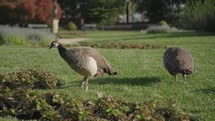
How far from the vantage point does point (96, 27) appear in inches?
2403

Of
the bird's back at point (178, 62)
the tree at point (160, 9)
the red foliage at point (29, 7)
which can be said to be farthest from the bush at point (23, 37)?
the tree at point (160, 9)

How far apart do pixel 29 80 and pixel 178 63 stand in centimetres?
336

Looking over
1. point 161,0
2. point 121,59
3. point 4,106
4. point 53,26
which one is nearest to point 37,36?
point 121,59

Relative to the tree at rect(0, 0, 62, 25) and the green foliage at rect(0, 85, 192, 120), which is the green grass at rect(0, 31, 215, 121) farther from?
the tree at rect(0, 0, 62, 25)

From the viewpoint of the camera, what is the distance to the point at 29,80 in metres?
9.19

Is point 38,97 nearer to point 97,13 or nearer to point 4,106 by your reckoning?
point 4,106

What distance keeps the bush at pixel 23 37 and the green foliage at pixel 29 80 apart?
46.2ft

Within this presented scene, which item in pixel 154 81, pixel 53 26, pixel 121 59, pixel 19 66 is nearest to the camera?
pixel 154 81

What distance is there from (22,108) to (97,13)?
186ft

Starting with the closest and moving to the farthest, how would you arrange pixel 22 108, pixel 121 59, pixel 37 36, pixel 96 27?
1. pixel 22 108
2. pixel 121 59
3. pixel 37 36
4. pixel 96 27

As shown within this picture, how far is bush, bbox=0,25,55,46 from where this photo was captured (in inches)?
925

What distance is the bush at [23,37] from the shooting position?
925 inches

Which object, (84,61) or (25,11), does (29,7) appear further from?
(84,61)

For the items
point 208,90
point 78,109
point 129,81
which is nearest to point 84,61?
point 129,81
